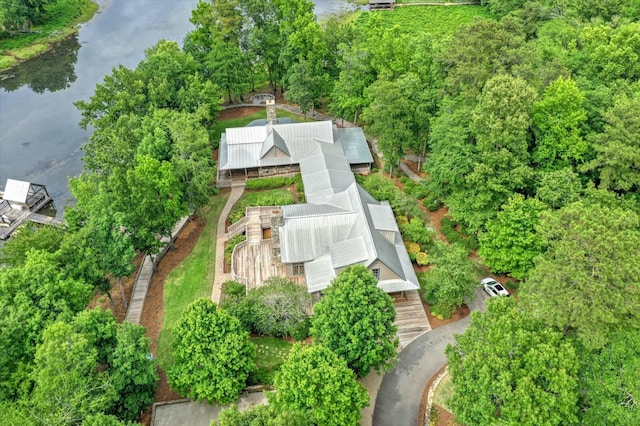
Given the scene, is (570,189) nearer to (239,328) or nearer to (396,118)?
(396,118)

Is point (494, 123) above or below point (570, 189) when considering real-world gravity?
above

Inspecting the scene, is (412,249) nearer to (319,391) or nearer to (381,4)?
(319,391)

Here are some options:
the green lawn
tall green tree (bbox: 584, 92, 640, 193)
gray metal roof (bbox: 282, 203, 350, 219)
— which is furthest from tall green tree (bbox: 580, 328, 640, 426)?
the green lawn

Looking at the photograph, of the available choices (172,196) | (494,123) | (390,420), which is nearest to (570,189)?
(494,123)

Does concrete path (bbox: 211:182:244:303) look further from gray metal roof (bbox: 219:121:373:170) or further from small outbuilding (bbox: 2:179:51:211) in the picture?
small outbuilding (bbox: 2:179:51:211)

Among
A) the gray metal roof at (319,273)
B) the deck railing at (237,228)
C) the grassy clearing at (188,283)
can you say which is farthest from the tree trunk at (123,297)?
the gray metal roof at (319,273)

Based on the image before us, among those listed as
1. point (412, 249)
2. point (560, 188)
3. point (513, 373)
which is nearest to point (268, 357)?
point (412, 249)
